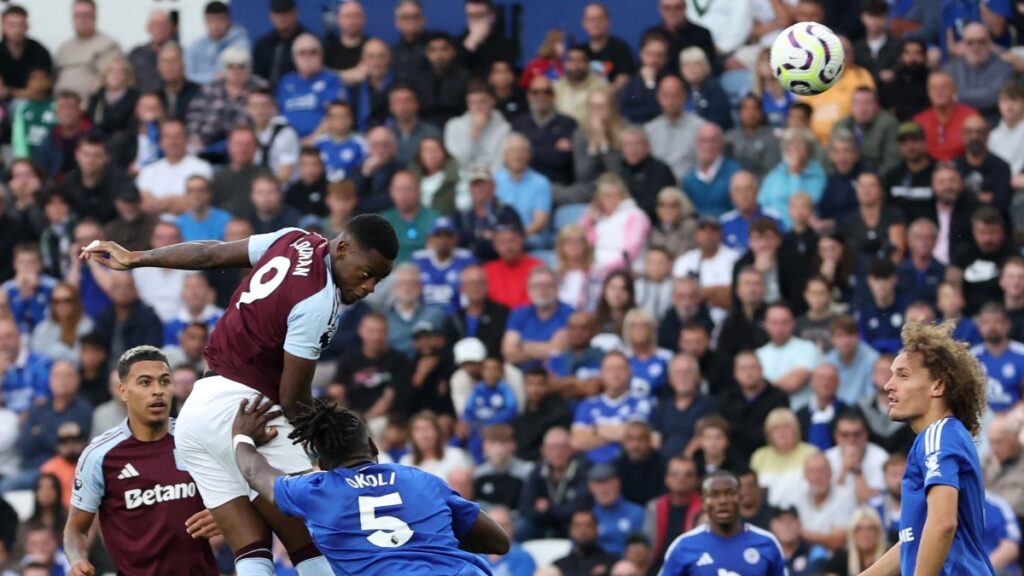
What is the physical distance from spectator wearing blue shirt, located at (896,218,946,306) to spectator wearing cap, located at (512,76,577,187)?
3.46m

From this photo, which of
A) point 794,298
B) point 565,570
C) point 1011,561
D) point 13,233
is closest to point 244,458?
point 565,570

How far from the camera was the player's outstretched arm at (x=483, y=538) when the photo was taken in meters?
8.31

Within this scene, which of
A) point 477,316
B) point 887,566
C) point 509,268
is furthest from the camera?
point 509,268

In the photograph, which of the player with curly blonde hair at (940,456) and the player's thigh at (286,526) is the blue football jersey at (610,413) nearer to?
the player's thigh at (286,526)

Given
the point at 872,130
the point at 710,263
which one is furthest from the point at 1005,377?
the point at 872,130

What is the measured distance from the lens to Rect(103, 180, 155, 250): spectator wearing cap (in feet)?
56.2

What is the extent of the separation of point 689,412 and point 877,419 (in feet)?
A: 4.81

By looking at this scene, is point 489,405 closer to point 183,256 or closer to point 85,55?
point 85,55

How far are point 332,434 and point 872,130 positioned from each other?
9.59 meters

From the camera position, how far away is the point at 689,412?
14.8 meters

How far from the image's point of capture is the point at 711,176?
16.8 m

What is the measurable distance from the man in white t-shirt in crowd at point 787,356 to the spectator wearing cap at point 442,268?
282cm

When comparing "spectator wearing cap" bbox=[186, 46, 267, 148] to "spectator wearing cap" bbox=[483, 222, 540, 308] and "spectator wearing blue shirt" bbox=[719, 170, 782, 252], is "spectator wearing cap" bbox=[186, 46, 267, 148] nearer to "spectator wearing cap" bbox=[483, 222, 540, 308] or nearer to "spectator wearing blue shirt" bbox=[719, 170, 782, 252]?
"spectator wearing cap" bbox=[483, 222, 540, 308]

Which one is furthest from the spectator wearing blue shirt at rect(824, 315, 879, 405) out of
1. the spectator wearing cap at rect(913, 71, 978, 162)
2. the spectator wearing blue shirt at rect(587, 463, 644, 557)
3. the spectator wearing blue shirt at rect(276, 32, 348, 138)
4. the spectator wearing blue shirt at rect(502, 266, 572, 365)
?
the spectator wearing blue shirt at rect(276, 32, 348, 138)
